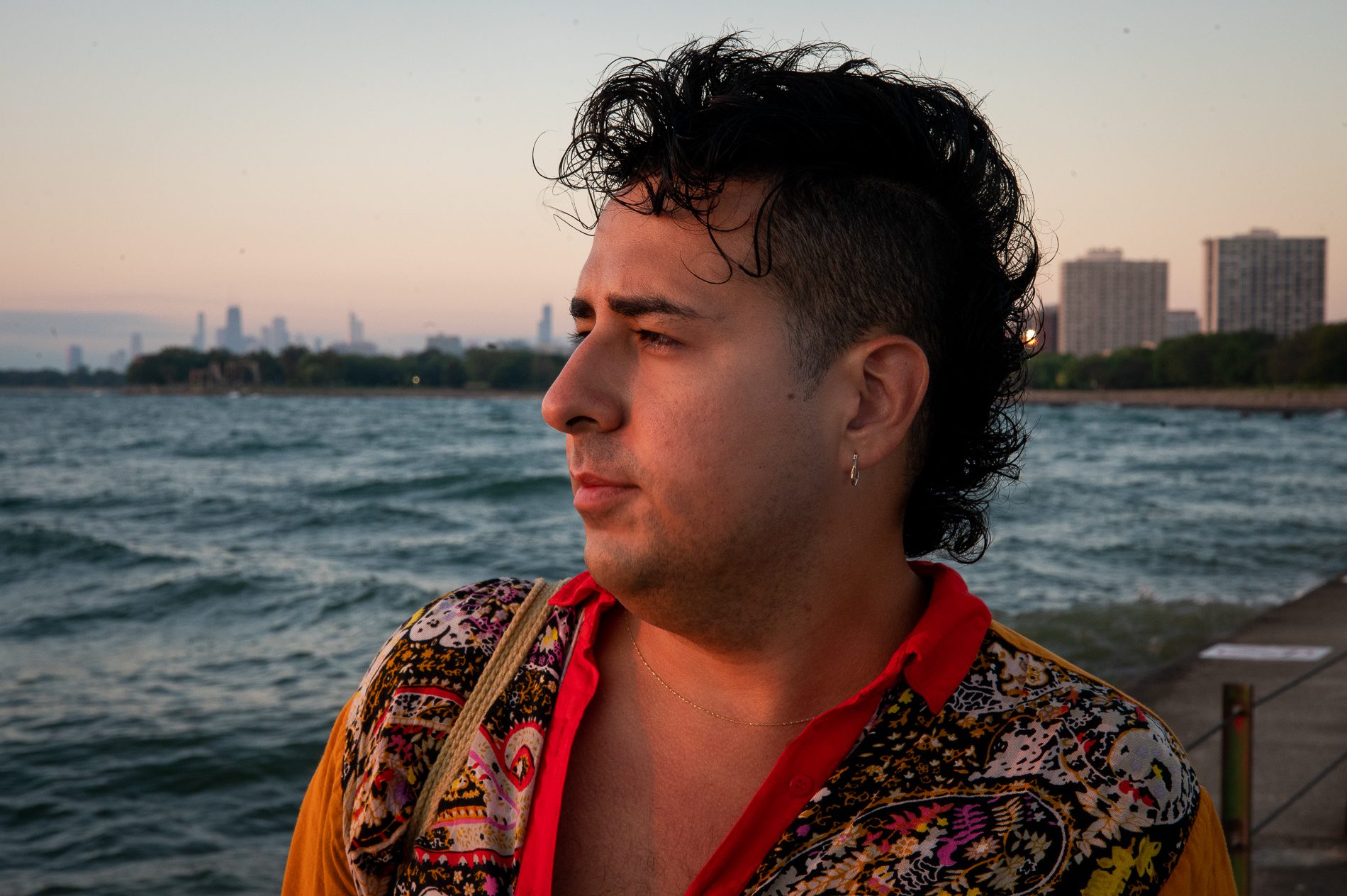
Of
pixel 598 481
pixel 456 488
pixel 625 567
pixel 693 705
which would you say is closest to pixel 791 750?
pixel 693 705

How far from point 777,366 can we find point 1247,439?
188 feet

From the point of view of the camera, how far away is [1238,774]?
137 inches

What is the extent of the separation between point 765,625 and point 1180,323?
201365mm

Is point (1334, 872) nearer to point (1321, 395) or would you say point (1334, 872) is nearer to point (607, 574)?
point (607, 574)

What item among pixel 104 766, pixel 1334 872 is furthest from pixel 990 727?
pixel 104 766

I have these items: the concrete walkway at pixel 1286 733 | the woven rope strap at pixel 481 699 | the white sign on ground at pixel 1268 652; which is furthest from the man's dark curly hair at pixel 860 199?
the white sign on ground at pixel 1268 652

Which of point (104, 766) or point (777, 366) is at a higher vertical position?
point (777, 366)

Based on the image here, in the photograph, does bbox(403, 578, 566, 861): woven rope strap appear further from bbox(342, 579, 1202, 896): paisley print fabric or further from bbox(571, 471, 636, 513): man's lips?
bbox(571, 471, 636, 513): man's lips

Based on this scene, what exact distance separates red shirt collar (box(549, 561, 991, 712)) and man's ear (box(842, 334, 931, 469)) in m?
0.24

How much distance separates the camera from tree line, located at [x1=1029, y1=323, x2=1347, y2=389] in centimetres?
9506

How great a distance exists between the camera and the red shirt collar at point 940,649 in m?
1.50

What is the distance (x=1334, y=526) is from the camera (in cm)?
2150

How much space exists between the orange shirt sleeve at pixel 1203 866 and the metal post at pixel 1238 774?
2.25 m

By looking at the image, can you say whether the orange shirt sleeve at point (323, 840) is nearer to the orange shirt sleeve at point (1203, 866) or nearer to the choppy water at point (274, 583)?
the orange shirt sleeve at point (1203, 866)
